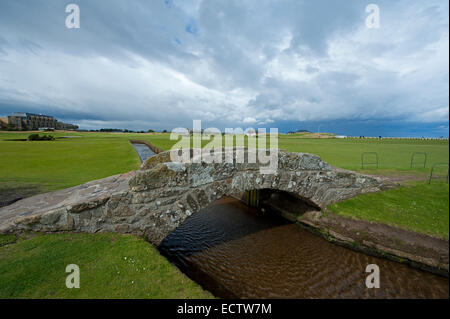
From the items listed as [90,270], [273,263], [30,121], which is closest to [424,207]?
[273,263]

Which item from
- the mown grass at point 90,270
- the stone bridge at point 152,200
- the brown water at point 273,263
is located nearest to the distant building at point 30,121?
the stone bridge at point 152,200

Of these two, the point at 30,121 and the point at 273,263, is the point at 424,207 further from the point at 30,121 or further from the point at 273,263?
the point at 30,121

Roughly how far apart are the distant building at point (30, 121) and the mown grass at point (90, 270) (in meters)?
56.8

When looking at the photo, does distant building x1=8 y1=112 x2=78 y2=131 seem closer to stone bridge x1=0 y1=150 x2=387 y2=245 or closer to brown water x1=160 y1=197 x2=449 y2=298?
stone bridge x1=0 y1=150 x2=387 y2=245

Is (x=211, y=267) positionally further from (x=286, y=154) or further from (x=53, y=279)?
(x=286, y=154)

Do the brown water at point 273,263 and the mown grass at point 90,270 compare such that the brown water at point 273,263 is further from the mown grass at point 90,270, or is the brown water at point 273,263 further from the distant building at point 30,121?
the distant building at point 30,121

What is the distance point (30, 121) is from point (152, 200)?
81555 millimetres

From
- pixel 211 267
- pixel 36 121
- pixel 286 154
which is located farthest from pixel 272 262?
pixel 36 121

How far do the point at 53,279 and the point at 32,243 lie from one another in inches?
60.5

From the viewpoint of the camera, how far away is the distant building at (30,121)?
151 ft

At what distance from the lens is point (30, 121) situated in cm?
5809

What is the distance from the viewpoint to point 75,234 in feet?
15.9
